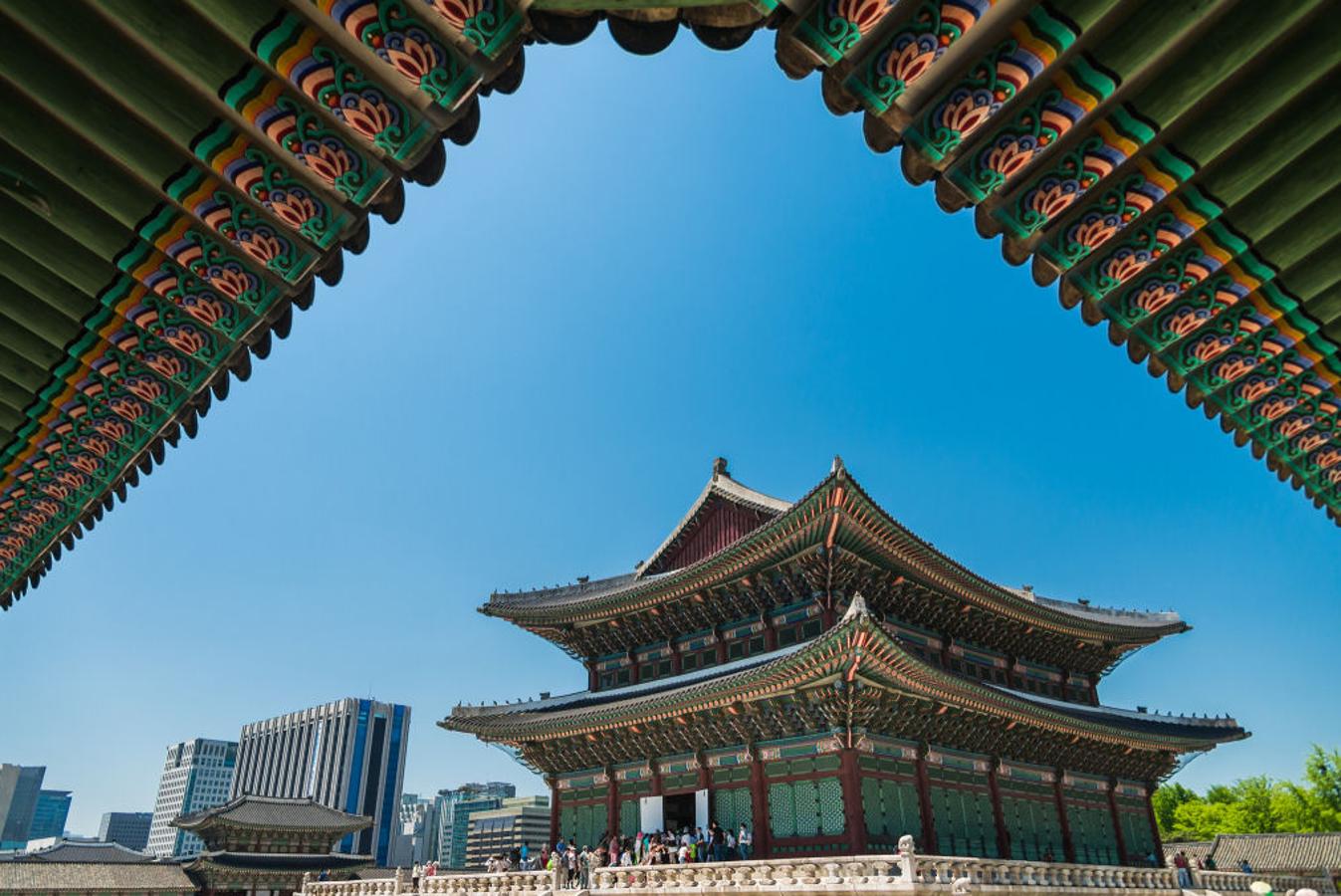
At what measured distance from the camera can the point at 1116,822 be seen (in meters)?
30.0

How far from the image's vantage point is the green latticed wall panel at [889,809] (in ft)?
72.6

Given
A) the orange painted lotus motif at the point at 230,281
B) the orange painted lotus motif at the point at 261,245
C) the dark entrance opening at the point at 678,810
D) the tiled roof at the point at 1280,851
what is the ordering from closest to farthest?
the orange painted lotus motif at the point at 261,245
the orange painted lotus motif at the point at 230,281
the dark entrance opening at the point at 678,810
the tiled roof at the point at 1280,851

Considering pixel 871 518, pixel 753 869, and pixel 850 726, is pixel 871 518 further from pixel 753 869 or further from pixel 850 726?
pixel 753 869

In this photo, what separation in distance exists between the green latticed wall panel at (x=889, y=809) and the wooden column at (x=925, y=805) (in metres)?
0.13

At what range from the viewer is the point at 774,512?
29.5 metres

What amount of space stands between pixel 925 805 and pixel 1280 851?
36554 mm

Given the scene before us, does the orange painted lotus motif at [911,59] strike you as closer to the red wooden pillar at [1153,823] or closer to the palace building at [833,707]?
the palace building at [833,707]

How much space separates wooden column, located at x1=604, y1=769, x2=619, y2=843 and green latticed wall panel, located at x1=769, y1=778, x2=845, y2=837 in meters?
6.14

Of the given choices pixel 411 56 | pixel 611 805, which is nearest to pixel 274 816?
pixel 611 805

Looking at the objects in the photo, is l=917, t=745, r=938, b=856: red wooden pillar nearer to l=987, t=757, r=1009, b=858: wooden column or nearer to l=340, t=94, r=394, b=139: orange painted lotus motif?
l=987, t=757, r=1009, b=858: wooden column

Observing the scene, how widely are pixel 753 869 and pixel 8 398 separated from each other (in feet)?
57.6

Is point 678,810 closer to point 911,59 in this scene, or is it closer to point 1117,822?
point 1117,822

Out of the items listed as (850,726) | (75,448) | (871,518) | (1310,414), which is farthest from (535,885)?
(1310,414)

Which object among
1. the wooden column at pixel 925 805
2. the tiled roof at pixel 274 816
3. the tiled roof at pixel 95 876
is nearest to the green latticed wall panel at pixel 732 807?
the wooden column at pixel 925 805
